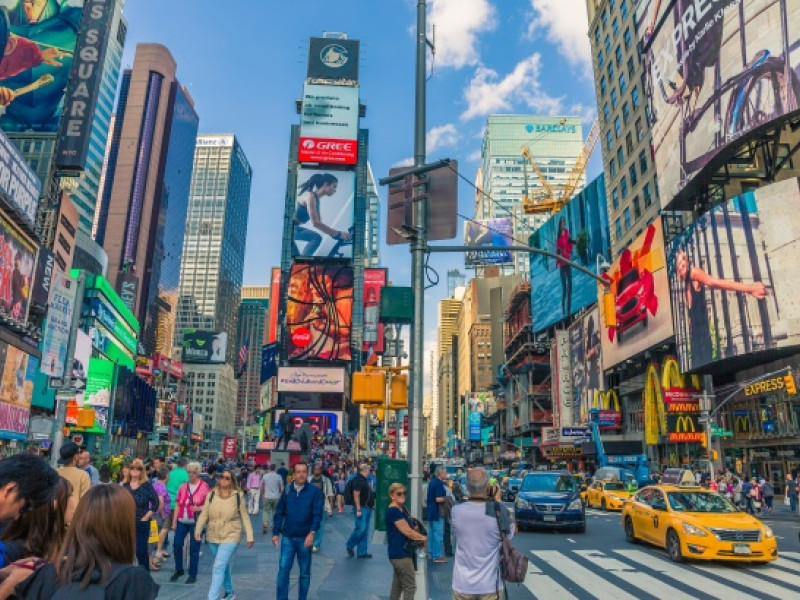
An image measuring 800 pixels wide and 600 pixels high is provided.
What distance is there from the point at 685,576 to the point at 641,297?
40.9 meters

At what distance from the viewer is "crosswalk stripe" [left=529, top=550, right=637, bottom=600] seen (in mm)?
9530

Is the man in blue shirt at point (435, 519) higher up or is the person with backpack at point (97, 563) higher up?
the person with backpack at point (97, 563)

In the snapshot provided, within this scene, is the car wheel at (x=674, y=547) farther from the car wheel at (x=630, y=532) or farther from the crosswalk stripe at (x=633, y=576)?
the car wheel at (x=630, y=532)

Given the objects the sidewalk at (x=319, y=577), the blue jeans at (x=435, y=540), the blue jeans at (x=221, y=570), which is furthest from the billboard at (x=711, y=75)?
the blue jeans at (x=221, y=570)

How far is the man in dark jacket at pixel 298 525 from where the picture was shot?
26.0 ft

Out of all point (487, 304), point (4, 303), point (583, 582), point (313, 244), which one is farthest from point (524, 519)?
point (487, 304)

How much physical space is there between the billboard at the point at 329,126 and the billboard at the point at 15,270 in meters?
48.7

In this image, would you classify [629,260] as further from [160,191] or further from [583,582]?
[160,191]

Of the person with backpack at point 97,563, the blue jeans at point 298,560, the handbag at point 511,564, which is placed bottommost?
the blue jeans at point 298,560

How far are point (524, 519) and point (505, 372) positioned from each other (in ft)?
298

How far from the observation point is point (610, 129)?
64562 millimetres

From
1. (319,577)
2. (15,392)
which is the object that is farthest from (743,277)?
(15,392)

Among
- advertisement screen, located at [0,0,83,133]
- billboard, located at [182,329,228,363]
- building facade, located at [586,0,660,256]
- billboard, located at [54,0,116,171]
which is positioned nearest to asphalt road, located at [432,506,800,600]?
building facade, located at [586,0,660,256]

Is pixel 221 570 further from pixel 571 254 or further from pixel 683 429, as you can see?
pixel 571 254
